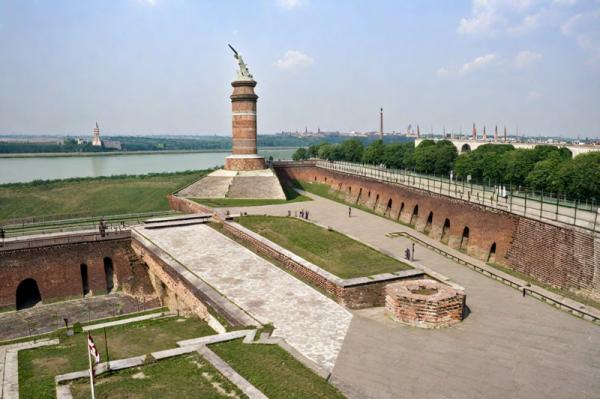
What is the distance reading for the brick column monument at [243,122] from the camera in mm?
38531

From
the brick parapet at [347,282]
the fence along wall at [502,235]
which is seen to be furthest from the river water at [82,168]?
the brick parapet at [347,282]

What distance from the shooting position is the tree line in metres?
23.5

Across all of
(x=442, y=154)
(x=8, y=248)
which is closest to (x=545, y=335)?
(x=8, y=248)

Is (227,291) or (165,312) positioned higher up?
(227,291)

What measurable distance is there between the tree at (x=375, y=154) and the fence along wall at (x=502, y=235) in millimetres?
17923

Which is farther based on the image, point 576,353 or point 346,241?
point 346,241

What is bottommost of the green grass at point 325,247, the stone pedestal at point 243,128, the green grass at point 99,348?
the green grass at point 99,348

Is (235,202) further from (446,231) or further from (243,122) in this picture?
(446,231)

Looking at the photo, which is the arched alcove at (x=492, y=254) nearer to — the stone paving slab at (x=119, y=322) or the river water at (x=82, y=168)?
the stone paving slab at (x=119, y=322)

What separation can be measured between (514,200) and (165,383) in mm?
18500

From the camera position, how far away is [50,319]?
19141mm

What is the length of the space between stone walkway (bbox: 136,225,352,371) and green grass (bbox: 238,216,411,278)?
162cm

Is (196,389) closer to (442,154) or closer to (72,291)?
(72,291)

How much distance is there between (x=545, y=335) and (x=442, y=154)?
1122 inches
